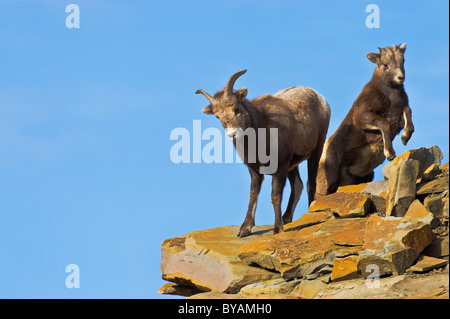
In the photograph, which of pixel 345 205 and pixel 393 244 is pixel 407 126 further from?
pixel 393 244

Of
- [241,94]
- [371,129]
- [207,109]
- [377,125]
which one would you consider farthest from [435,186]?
[207,109]

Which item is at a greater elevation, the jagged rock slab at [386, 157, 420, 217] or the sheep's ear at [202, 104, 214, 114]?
the sheep's ear at [202, 104, 214, 114]

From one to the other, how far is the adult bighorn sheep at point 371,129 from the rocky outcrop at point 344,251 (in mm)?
1429

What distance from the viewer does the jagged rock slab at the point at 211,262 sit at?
1231 centimetres

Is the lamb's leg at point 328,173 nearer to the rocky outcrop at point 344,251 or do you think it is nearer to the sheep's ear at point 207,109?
the rocky outcrop at point 344,251

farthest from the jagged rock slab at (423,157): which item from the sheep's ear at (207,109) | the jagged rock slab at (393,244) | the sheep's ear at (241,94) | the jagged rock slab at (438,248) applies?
the sheep's ear at (207,109)

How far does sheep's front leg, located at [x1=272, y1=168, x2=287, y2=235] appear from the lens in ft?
45.4

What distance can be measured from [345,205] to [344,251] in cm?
154

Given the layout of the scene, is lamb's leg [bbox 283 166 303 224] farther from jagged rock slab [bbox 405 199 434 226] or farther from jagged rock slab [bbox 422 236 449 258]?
jagged rock slab [bbox 422 236 449 258]

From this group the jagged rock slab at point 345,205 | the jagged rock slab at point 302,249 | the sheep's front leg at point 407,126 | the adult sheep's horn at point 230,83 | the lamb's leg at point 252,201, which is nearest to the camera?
the jagged rock slab at point 302,249

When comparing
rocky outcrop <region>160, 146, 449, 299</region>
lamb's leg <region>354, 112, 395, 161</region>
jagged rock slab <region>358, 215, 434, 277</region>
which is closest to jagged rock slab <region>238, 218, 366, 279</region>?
rocky outcrop <region>160, 146, 449, 299</region>

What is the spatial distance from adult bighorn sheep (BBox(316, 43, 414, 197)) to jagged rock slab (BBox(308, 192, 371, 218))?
6.76 ft
